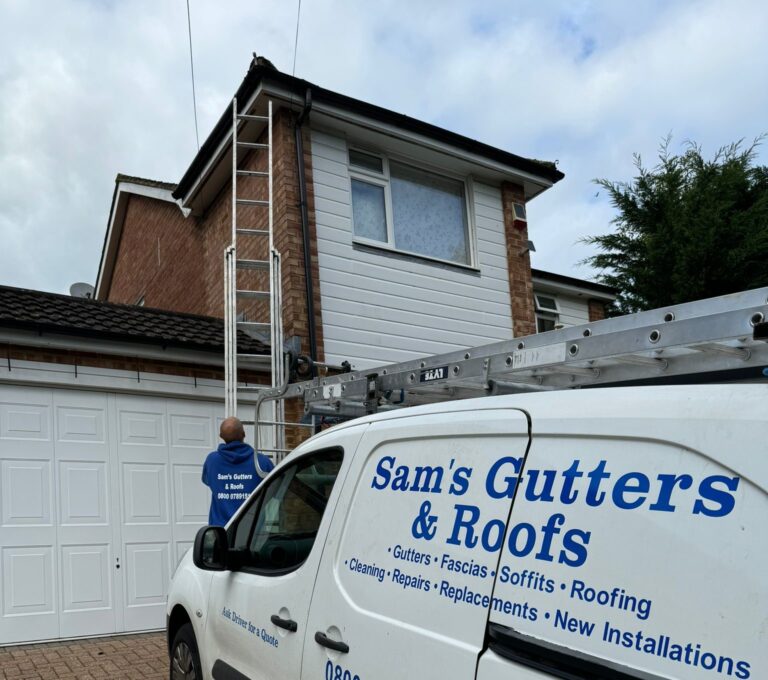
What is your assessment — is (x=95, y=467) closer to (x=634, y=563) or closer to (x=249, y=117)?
(x=249, y=117)

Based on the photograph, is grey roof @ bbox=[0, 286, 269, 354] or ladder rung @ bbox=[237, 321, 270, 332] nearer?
grey roof @ bbox=[0, 286, 269, 354]

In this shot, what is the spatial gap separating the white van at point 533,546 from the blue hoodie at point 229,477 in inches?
97.6

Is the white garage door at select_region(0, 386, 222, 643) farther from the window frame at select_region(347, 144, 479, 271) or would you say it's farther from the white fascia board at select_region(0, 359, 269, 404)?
the window frame at select_region(347, 144, 479, 271)

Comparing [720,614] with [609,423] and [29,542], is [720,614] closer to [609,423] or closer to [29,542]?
[609,423]

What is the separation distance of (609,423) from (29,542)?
612cm

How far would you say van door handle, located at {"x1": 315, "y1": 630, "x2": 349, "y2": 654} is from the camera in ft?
7.95

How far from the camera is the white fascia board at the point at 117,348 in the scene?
6.67m

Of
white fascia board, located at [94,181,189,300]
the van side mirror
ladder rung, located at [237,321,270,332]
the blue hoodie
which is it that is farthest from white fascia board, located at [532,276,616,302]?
the van side mirror

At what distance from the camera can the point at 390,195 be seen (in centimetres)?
939

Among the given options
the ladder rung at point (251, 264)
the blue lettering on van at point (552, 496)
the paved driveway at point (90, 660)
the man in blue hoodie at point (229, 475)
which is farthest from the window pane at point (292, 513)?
the ladder rung at point (251, 264)

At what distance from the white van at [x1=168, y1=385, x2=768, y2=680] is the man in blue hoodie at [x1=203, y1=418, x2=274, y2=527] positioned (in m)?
2.48

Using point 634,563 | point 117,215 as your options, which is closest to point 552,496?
point 634,563

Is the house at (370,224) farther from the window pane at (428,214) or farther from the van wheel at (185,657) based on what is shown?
the van wheel at (185,657)

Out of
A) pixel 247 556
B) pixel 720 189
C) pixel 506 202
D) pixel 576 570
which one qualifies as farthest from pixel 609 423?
pixel 720 189
